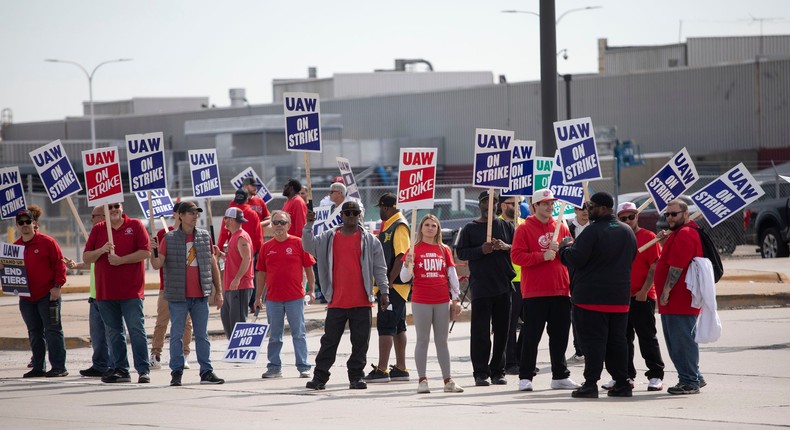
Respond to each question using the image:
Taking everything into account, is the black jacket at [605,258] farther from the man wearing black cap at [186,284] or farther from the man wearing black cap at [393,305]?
Result: the man wearing black cap at [186,284]

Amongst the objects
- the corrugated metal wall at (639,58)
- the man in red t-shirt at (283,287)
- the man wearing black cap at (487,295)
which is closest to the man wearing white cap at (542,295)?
the man wearing black cap at (487,295)

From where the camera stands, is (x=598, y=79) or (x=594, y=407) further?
(x=598, y=79)

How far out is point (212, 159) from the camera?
1853 centimetres

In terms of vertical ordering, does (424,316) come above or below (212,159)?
below

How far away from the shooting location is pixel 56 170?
1464 centimetres

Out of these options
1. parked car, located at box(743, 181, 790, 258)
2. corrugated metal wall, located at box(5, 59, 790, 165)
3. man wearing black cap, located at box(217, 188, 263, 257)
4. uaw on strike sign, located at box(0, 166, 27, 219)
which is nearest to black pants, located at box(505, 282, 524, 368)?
man wearing black cap, located at box(217, 188, 263, 257)

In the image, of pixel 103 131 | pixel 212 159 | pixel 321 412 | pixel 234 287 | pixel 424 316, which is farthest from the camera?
pixel 103 131

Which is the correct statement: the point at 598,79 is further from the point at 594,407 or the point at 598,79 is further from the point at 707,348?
the point at 594,407

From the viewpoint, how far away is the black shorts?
12.8 meters

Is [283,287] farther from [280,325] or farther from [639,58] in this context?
[639,58]

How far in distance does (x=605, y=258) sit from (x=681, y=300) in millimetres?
801

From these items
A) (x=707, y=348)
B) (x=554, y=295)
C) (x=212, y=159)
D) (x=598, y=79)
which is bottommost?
(x=707, y=348)

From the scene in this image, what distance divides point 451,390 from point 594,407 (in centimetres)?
169

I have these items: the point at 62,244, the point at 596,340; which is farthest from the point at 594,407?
the point at 62,244
